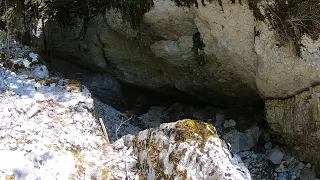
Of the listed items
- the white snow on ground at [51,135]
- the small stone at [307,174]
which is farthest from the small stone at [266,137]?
the white snow on ground at [51,135]

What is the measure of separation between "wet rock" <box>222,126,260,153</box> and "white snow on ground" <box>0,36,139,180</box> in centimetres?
226

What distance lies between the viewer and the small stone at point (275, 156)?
506 centimetres

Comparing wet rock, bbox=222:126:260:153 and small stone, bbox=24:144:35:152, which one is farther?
wet rock, bbox=222:126:260:153

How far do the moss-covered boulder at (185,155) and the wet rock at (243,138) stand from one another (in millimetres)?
2195

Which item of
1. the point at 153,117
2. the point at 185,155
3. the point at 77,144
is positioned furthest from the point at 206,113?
the point at 185,155

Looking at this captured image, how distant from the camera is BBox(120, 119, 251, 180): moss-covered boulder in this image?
294cm

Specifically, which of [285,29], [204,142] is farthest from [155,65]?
[204,142]

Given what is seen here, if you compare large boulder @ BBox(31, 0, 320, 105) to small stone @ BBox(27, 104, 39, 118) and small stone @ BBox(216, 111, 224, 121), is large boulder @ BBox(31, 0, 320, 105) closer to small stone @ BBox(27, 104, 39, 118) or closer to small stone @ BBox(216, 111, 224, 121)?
small stone @ BBox(216, 111, 224, 121)

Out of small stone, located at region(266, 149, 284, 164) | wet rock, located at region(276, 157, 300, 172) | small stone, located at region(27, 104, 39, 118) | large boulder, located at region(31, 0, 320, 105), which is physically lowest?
wet rock, located at region(276, 157, 300, 172)

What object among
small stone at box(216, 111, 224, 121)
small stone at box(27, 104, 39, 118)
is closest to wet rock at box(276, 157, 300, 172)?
small stone at box(216, 111, 224, 121)

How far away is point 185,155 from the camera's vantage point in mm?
3123

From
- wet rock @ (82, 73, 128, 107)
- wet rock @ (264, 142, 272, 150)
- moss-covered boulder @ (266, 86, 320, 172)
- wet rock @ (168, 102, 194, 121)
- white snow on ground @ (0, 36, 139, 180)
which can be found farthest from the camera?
wet rock @ (82, 73, 128, 107)

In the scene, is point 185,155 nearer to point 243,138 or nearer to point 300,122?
point 300,122

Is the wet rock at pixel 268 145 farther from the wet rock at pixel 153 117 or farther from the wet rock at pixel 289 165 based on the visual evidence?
the wet rock at pixel 153 117
